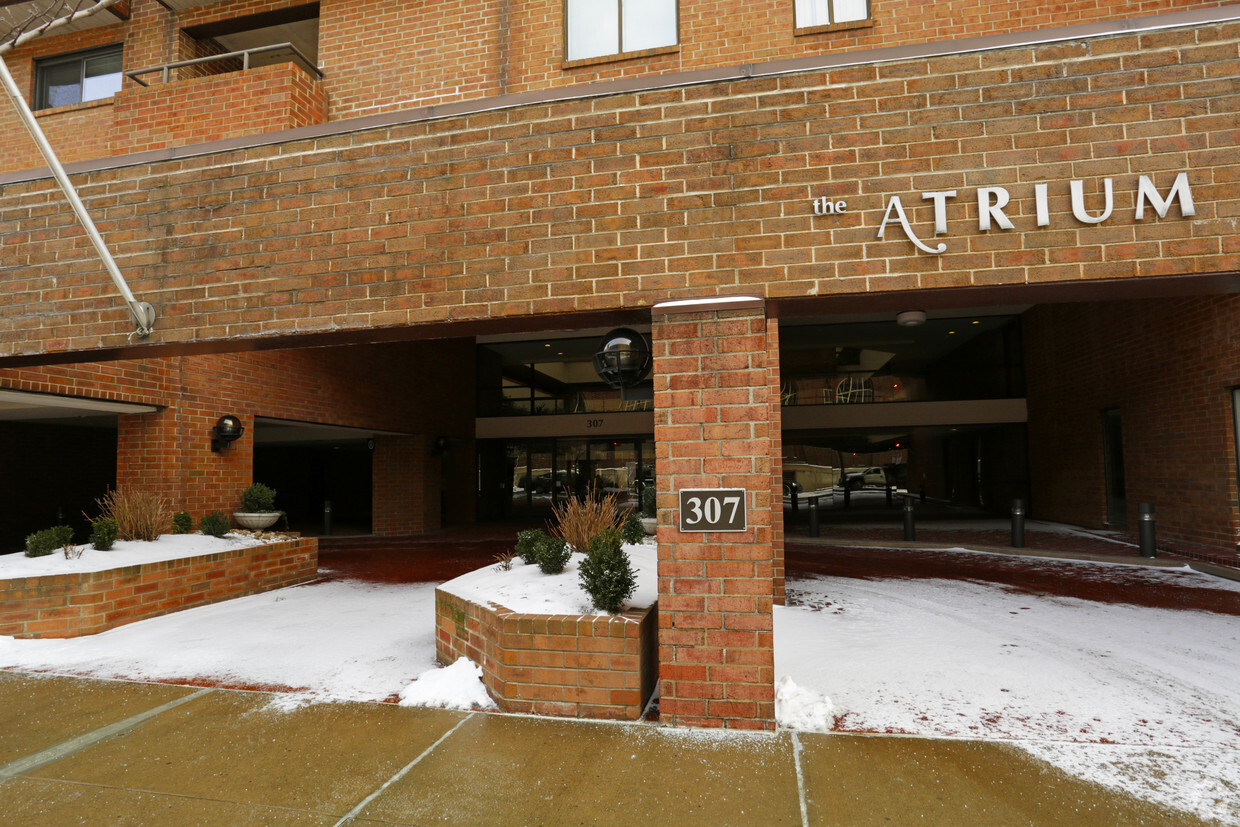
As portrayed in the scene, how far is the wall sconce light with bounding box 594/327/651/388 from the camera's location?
4.90m

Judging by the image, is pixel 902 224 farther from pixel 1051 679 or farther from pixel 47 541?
pixel 47 541

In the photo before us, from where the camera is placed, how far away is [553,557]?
5562mm

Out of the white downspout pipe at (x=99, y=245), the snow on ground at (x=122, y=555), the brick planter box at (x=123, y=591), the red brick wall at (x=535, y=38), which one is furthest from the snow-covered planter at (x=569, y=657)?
the red brick wall at (x=535, y=38)

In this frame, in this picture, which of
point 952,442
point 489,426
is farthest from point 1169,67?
point 952,442

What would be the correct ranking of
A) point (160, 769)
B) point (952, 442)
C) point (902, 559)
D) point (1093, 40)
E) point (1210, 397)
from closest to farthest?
point (160, 769) → point (1093, 40) → point (1210, 397) → point (902, 559) → point (952, 442)

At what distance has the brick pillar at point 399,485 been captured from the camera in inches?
637

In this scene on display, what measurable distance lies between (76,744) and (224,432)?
6.85 m

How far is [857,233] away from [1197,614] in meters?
6.18

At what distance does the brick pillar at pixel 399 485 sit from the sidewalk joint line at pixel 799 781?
13.8 meters

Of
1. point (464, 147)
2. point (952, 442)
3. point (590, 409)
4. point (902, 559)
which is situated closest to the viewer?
point (464, 147)

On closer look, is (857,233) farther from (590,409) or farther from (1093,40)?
(590,409)

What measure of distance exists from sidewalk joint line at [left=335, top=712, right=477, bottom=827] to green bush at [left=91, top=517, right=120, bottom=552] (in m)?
5.48

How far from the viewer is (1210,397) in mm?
9781

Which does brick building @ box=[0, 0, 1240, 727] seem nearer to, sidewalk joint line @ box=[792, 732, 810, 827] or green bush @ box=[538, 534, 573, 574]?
sidewalk joint line @ box=[792, 732, 810, 827]
